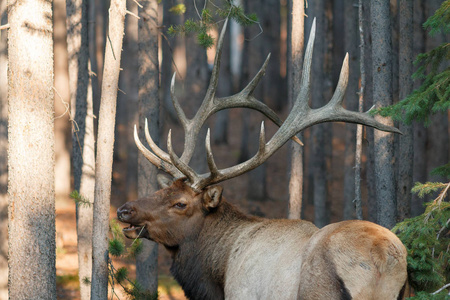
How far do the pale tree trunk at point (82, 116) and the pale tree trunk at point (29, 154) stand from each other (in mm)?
2177

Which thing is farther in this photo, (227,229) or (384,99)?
(384,99)

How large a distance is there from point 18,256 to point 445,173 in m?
5.36

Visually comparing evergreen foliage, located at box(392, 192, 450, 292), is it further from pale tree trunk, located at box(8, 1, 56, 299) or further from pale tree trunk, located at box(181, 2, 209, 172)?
pale tree trunk, located at box(181, 2, 209, 172)

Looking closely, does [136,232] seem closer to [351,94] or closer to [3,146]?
[3,146]

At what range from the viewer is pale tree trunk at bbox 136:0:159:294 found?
9.56 meters

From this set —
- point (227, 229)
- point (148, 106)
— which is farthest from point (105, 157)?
point (148, 106)

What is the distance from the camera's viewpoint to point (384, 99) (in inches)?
320

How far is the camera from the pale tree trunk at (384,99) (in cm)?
810

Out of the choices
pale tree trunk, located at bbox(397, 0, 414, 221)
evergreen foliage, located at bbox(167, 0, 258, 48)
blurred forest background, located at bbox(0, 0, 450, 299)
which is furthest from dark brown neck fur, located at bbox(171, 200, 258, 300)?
pale tree trunk, located at bbox(397, 0, 414, 221)

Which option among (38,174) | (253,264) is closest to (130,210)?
(38,174)

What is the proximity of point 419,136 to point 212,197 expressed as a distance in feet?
25.8

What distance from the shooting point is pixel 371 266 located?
15.0ft

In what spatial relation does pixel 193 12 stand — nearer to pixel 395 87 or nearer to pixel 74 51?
pixel 74 51

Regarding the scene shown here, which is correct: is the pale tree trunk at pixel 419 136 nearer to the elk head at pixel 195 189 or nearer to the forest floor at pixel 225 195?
the forest floor at pixel 225 195
